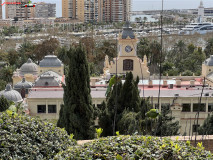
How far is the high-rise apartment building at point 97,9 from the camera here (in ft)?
429

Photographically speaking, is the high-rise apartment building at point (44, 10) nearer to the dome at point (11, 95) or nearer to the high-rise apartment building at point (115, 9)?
the high-rise apartment building at point (115, 9)

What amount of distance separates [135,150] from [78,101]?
11.2m

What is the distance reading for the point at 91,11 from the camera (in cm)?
13238

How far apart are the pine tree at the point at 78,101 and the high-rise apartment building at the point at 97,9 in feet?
376

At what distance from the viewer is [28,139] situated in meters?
7.16

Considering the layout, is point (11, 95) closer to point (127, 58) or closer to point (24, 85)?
point (24, 85)

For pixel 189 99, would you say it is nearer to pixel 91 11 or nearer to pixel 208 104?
pixel 208 104

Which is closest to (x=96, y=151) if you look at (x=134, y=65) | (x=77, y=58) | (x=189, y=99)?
(x=77, y=58)

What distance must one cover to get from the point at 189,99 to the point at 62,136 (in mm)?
17087

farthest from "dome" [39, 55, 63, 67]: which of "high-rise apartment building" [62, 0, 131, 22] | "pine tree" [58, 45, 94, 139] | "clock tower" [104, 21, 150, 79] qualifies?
"high-rise apartment building" [62, 0, 131, 22]

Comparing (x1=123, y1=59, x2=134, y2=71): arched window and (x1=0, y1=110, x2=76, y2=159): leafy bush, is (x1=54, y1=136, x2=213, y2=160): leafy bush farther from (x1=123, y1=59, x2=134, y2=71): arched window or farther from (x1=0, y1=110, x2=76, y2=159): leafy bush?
(x1=123, y1=59, x2=134, y2=71): arched window

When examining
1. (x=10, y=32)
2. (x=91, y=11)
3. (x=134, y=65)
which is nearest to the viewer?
(x=134, y=65)

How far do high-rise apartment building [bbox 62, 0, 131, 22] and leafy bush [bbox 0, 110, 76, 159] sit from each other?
124481 mm

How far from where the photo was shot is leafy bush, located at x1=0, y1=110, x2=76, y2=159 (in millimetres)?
6855
